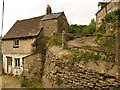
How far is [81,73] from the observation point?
39.9ft

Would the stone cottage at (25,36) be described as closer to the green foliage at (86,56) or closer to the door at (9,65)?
the door at (9,65)

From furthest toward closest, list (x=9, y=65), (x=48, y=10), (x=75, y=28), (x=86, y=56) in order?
1. (x=75, y=28)
2. (x=9, y=65)
3. (x=48, y=10)
4. (x=86, y=56)

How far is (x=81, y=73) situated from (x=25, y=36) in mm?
14769

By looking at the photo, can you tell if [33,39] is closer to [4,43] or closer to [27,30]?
[27,30]

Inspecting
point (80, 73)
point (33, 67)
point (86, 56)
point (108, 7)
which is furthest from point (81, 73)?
point (108, 7)

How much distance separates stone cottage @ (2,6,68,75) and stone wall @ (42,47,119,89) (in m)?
10.3

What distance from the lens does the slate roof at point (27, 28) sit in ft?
82.4

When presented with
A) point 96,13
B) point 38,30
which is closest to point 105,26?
point 96,13

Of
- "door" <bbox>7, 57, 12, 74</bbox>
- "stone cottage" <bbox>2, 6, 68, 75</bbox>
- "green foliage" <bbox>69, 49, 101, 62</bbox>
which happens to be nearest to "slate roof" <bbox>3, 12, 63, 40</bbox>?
"stone cottage" <bbox>2, 6, 68, 75</bbox>

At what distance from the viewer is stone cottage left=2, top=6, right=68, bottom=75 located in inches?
960

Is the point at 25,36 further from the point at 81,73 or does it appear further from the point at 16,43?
the point at 81,73

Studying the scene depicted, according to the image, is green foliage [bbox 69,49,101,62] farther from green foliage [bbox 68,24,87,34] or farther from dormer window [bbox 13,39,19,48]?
dormer window [bbox 13,39,19,48]

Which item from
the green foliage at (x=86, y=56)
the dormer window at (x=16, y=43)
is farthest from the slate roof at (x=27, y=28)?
the green foliage at (x=86, y=56)

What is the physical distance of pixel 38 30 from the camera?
24.7 m
